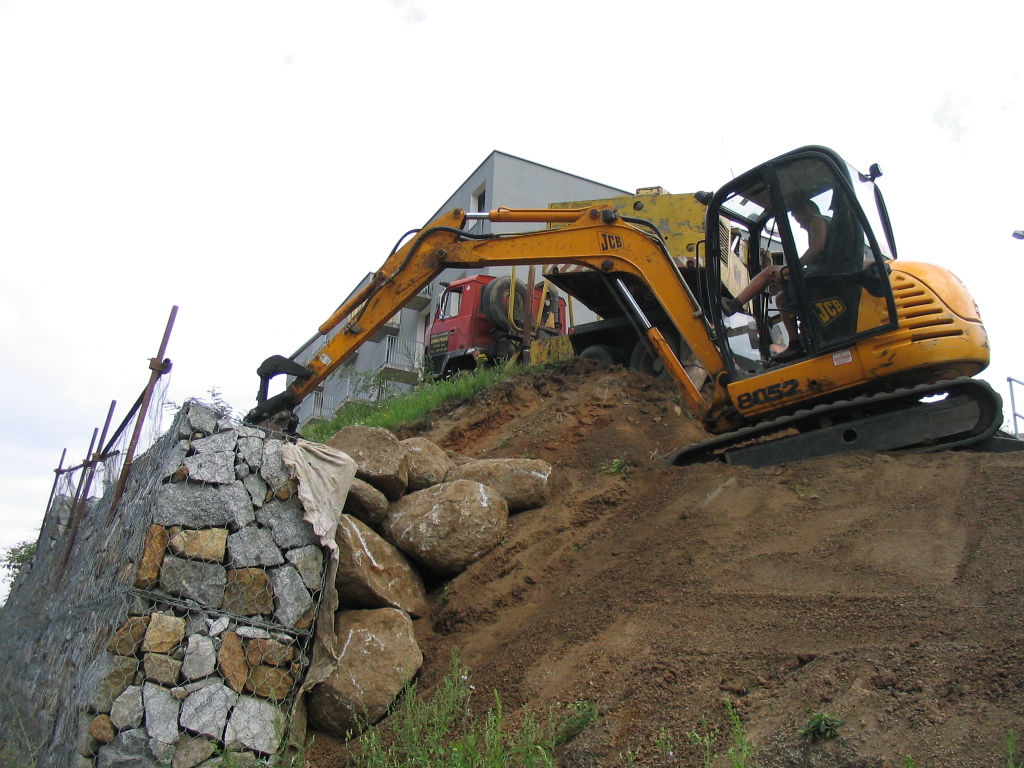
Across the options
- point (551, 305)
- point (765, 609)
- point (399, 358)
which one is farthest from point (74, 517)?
point (399, 358)

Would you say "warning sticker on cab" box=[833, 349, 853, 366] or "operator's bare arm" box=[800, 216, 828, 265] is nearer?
"warning sticker on cab" box=[833, 349, 853, 366]

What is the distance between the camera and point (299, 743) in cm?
501

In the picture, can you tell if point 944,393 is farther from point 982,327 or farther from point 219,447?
point 219,447

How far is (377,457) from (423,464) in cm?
61

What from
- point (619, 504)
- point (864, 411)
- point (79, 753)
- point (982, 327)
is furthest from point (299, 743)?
point (982, 327)

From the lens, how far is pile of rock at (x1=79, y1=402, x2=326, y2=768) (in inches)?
182

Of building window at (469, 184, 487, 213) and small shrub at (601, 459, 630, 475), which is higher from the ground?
building window at (469, 184, 487, 213)

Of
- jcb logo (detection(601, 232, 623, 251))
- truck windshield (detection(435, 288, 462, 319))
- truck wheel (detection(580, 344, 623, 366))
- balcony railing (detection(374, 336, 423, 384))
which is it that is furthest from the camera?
balcony railing (detection(374, 336, 423, 384))

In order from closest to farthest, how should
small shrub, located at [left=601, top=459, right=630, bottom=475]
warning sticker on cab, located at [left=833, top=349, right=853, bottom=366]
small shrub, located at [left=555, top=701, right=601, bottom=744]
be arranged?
small shrub, located at [left=555, top=701, right=601, bottom=744], warning sticker on cab, located at [left=833, top=349, right=853, bottom=366], small shrub, located at [left=601, top=459, right=630, bottom=475]

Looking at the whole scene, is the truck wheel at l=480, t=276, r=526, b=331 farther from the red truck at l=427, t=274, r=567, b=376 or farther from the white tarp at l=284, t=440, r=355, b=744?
Result: the white tarp at l=284, t=440, r=355, b=744

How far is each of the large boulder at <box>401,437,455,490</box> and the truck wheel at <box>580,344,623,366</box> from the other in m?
3.89

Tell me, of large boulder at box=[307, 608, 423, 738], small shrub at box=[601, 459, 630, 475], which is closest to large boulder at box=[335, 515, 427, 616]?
large boulder at box=[307, 608, 423, 738]

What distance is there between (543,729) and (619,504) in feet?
9.28

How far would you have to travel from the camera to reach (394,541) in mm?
6449
